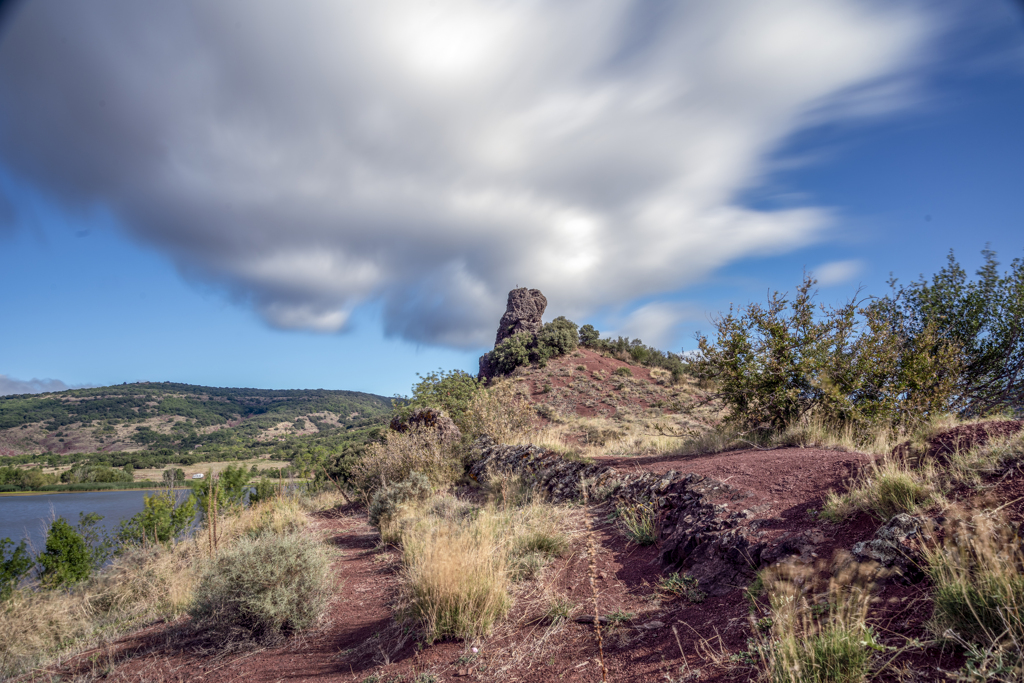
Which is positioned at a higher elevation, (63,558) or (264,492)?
(264,492)

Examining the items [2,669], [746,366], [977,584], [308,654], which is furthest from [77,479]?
[977,584]

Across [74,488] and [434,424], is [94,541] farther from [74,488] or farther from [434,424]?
[74,488]

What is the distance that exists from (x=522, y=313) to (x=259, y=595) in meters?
33.0

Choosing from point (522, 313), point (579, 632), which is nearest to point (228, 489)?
point (579, 632)

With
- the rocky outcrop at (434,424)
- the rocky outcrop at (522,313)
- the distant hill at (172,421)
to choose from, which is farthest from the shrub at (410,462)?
the distant hill at (172,421)

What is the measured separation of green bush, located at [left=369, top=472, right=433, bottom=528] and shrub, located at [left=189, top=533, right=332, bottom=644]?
405 cm

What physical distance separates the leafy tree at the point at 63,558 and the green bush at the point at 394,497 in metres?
6.09

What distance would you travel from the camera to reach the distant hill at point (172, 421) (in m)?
55.3

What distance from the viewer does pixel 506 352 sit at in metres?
34.7

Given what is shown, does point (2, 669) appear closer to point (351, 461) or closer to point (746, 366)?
point (351, 461)

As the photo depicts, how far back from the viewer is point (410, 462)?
1234 centimetres

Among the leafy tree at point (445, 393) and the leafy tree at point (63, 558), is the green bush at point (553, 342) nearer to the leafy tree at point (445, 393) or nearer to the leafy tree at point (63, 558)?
the leafy tree at point (445, 393)

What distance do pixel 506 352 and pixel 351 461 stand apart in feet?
64.6

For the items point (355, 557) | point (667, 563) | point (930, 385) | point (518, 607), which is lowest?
point (355, 557)
